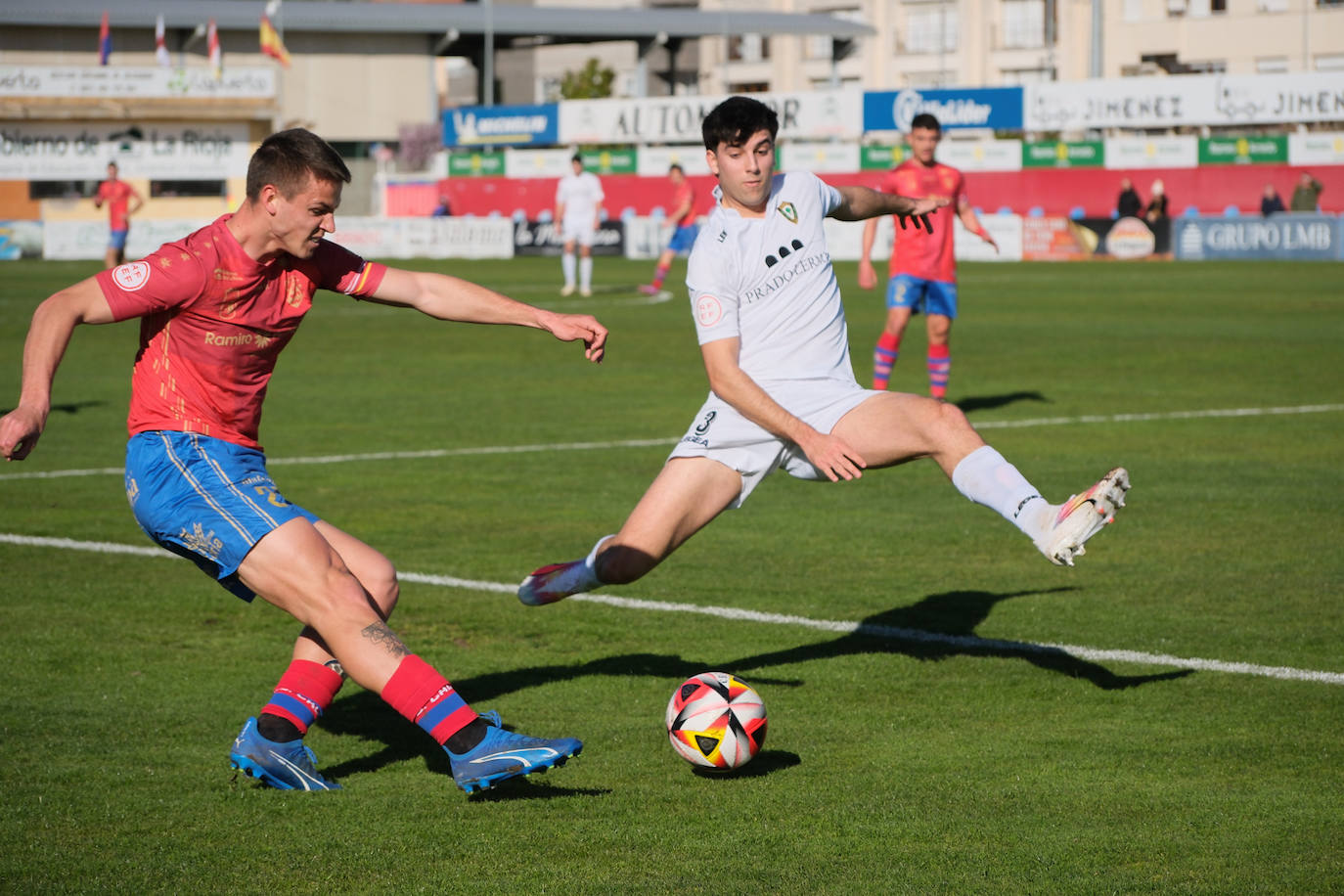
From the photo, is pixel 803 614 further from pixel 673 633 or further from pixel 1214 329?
pixel 1214 329

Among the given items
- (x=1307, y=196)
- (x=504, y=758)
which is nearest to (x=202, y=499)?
(x=504, y=758)

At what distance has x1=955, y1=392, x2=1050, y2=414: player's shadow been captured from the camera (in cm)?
1545

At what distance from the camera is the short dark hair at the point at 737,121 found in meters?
6.25

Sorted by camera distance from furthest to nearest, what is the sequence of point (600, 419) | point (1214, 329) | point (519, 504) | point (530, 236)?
point (530, 236)
point (1214, 329)
point (600, 419)
point (519, 504)

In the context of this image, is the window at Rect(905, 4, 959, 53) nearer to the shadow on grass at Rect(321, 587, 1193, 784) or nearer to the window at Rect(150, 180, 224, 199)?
the window at Rect(150, 180, 224, 199)

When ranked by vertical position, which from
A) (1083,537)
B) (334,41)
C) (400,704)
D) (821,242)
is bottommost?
(400,704)

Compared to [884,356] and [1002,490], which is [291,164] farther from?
[884,356]

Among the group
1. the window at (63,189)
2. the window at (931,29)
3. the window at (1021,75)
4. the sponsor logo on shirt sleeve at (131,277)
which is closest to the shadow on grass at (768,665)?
the sponsor logo on shirt sleeve at (131,277)

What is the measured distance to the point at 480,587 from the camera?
845 centimetres

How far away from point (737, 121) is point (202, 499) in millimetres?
2396

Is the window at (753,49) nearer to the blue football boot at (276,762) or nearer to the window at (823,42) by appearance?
the window at (823,42)

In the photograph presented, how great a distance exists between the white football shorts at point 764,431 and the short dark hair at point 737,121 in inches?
37.3

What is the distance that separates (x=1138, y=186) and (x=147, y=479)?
49.2 meters

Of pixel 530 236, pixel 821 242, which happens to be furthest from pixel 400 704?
pixel 530 236
